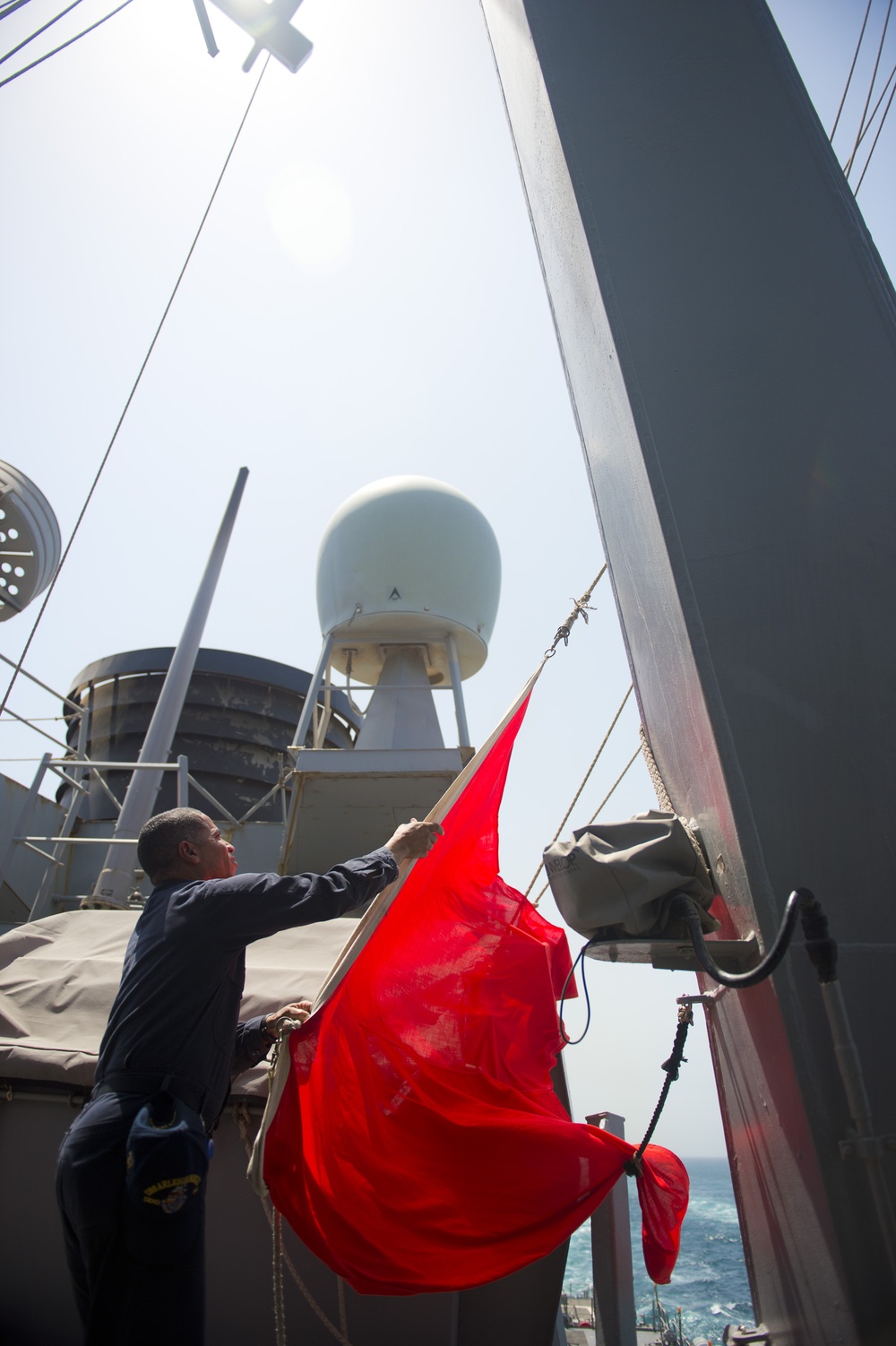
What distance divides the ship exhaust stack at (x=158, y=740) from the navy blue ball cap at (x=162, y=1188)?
528cm

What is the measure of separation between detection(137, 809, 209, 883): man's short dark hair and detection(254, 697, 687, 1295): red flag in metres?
0.67

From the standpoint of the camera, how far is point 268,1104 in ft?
7.06

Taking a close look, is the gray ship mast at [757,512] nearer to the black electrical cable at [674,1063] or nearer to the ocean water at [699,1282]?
the black electrical cable at [674,1063]

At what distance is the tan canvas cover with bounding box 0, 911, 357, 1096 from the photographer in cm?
314

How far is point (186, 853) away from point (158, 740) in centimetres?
758

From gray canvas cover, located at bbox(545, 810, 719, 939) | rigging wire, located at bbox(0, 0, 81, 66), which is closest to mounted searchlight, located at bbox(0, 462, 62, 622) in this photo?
rigging wire, located at bbox(0, 0, 81, 66)

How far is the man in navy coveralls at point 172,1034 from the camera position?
1687 mm

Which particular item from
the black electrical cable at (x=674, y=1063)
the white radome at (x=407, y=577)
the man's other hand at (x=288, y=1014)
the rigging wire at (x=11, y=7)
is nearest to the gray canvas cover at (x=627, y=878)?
the black electrical cable at (x=674, y=1063)

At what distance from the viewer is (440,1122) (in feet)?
7.02

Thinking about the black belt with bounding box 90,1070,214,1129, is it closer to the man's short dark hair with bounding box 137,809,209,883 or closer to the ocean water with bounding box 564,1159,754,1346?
the man's short dark hair with bounding box 137,809,209,883

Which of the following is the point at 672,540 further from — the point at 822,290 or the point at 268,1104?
the point at 268,1104

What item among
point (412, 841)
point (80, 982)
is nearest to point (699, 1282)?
point (80, 982)

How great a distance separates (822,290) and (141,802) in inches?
330

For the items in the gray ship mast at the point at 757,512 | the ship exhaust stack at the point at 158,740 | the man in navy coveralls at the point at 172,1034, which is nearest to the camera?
the gray ship mast at the point at 757,512
